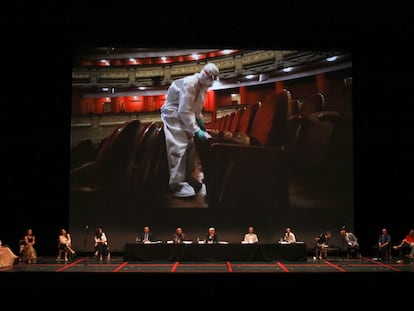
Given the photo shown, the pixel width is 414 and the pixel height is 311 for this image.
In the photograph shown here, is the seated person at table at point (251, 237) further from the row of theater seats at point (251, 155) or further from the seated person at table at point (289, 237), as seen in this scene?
the row of theater seats at point (251, 155)

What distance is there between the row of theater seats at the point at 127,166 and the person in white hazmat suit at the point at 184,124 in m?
0.20

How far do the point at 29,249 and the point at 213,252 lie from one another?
11.9 ft

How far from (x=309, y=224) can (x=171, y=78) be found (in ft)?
14.5

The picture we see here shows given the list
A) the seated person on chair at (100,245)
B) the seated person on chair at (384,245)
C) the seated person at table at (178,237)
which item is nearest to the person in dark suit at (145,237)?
the seated person at table at (178,237)

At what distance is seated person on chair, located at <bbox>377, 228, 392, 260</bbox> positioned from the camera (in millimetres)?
11647

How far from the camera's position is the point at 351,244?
1198 cm

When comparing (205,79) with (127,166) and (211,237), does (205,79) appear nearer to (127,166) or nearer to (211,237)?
(127,166)

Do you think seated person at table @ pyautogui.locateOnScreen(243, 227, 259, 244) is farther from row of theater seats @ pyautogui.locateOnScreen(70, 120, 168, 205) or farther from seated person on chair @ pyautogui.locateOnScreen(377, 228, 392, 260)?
seated person on chair @ pyautogui.locateOnScreen(377, 228, 392, 260)

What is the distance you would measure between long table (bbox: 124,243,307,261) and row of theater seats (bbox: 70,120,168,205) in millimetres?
1834

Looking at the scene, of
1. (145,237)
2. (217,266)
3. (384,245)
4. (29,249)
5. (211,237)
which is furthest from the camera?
(145,237)

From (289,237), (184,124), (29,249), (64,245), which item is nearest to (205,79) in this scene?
(184,124)

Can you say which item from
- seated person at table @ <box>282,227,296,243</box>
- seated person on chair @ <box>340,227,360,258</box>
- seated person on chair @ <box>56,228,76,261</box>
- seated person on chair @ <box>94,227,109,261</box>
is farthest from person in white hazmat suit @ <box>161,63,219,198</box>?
seated person on chair @ <box>340,227,360,258</box>

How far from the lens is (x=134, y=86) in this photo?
1291 cm

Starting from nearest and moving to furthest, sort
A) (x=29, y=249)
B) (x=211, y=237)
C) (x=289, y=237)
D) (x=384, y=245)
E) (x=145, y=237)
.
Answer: (x=29, y=249) → (x=384, y=245) → (x=211, y=237) → (x=145, y=237) → (x=289, y=237)
